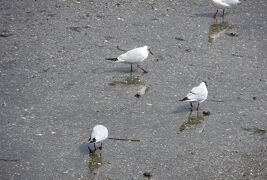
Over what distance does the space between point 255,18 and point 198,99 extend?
422 cm

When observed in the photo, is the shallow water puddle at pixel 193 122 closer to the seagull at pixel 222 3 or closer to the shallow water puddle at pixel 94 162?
the shallow water puddle at pixel 94 162

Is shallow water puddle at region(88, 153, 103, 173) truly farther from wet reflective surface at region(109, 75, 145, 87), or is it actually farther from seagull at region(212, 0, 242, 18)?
seagull at region(212, 0, 242, 18)

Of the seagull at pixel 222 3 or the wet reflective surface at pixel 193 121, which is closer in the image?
the wet reflective surface at pixel 193 121

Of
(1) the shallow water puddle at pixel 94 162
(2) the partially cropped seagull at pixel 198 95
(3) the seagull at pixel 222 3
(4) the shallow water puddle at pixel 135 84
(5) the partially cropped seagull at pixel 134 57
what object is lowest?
(1) the shallow water puddle at pixel 94 162

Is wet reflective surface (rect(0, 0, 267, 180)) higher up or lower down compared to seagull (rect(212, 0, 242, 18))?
lower down

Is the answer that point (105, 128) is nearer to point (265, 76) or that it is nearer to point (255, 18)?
point (265, 76)

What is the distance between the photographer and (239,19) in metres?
11.5

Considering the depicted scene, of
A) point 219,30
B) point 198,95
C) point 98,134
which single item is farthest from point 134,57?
point 219,30

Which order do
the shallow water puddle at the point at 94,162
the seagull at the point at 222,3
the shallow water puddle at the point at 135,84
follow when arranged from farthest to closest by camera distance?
the seagull at the point at 222,3 → the shallow water puddle at the point at 135,84 → the shallow water puddle at the point at 94,162

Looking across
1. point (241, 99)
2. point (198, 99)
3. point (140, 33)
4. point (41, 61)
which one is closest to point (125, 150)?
point (198, 99)

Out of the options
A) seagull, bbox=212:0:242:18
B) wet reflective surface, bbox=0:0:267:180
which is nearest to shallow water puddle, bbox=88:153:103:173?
wet reflective surface, bbox=0:0:267:180

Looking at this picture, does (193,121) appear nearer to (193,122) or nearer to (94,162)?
(193,122)

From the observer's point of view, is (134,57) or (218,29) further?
(218,29)

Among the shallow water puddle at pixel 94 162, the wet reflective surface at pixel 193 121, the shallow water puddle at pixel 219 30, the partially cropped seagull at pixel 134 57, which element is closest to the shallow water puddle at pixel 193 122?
the wet reflective surface at pixel 193 121
